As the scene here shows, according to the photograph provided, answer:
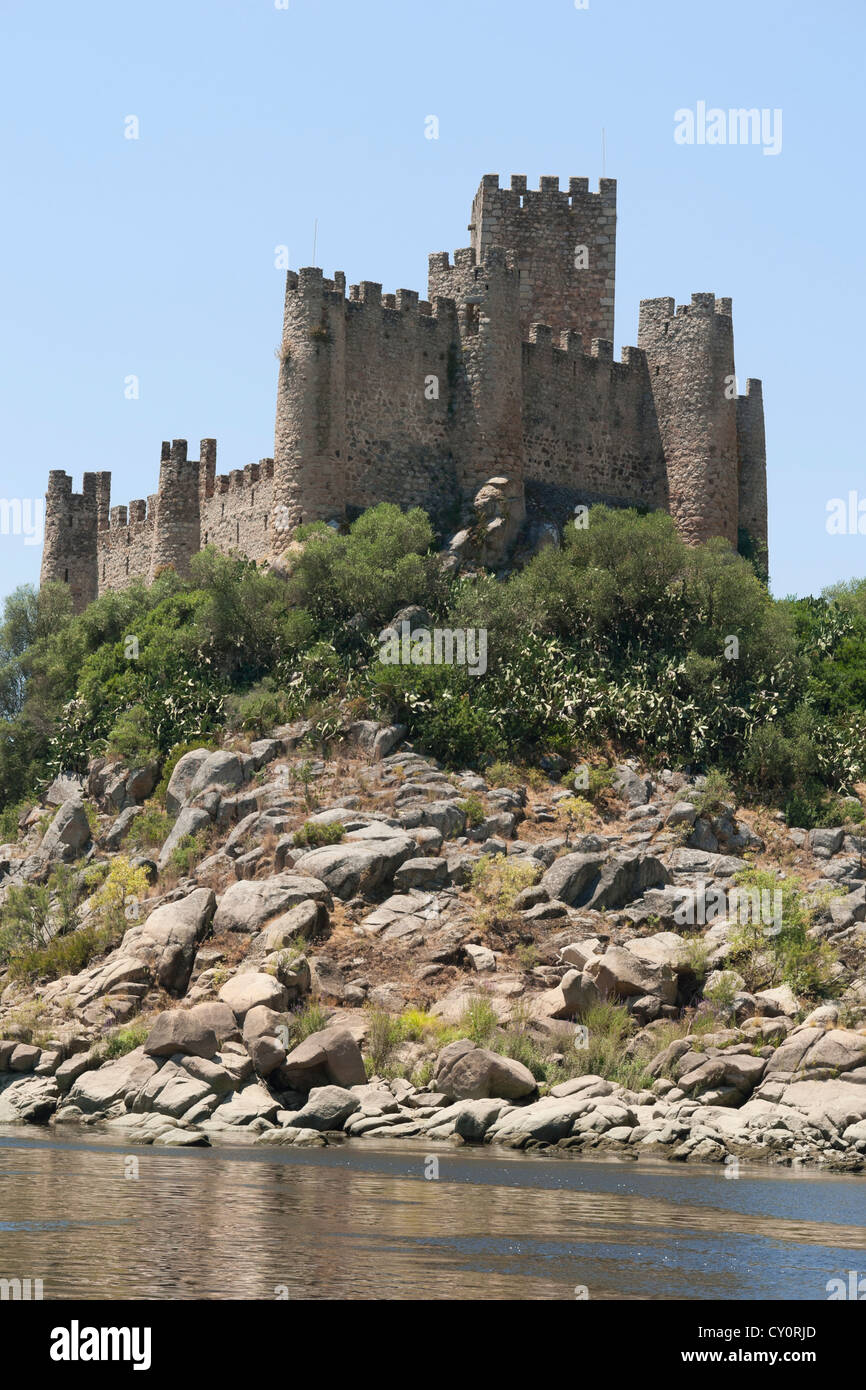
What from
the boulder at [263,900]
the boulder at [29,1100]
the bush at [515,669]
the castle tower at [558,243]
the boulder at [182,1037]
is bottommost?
the boulder at [29,1100]

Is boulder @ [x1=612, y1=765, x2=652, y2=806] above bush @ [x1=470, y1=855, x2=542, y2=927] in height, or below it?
above

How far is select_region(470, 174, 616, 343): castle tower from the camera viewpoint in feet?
153

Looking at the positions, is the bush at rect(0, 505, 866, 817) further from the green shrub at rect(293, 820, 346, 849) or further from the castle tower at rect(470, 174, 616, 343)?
the castle tower at rect(470, 174, 616, 343)

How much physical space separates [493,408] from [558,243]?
700 cm

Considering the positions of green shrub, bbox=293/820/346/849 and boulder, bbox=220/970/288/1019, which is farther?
green shrub, bbox=293/820/346/849

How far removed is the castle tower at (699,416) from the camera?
4500 cm

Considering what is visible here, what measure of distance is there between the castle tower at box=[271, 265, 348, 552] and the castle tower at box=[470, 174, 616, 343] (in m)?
7.17

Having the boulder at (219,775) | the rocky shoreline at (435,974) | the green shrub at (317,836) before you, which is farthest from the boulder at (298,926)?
the boulder at (219,775)

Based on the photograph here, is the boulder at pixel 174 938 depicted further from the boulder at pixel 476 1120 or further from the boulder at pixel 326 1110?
the boulder at pixel 476 1120

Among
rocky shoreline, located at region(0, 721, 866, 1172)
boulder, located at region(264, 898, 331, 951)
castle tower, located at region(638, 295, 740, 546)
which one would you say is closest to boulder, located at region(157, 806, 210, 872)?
rocky shoreline, located at region(0, 721, 866, 1172)

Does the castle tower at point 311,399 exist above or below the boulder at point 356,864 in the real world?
above

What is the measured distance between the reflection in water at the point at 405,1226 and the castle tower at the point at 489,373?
2167 cm

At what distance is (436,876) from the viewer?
Answer: 107ft
